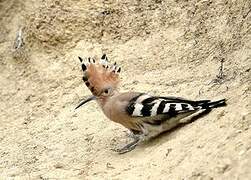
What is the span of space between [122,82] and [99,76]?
1620mm

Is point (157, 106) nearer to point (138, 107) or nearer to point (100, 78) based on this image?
point (138, 107)

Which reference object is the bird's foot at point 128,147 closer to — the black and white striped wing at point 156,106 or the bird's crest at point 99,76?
the black and white striped wing at point 156,106

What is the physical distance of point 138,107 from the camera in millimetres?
6004

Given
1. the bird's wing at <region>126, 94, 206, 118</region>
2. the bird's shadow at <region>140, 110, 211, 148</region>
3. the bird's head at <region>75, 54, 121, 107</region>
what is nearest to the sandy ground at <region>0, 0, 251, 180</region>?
the bird's shadow at <region>140, 110, 211, 148</region>

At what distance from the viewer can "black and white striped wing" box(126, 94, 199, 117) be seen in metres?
5.76

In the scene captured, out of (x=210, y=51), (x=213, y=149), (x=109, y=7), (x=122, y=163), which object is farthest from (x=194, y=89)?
(x=109, y=7)

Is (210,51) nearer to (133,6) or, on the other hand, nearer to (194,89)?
(194,89)

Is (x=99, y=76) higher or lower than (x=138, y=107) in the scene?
higher

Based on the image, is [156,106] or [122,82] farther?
[122,82]

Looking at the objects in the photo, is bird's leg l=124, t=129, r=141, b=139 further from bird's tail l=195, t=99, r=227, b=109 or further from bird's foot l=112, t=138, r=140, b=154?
bird's tail l=195, t=99, r=227, b=109

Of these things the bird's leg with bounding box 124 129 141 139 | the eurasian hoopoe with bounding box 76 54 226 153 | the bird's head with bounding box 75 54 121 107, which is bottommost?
the bird's leg with bounding box 124 129 141 139

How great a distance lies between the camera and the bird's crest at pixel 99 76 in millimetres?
6309

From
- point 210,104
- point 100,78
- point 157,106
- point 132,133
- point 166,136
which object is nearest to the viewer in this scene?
point 210,104

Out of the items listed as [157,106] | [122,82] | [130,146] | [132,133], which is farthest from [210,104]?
[122,82]
